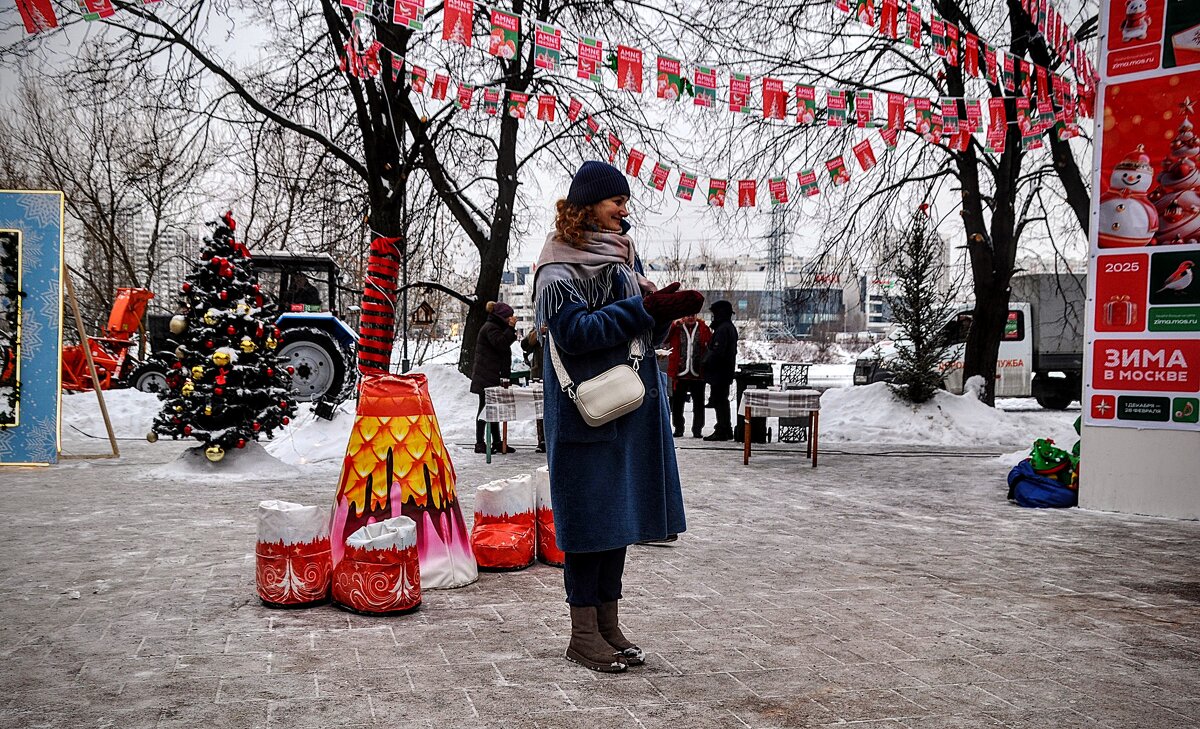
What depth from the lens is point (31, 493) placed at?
819 centimetres

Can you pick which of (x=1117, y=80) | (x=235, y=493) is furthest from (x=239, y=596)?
(x=1117, y=80)

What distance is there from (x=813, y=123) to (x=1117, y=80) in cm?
753

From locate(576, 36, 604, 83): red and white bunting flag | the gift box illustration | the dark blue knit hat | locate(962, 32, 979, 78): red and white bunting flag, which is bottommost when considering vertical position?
the gift box illustration

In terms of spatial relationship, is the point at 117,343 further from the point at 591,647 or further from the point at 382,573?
the point at 591,647

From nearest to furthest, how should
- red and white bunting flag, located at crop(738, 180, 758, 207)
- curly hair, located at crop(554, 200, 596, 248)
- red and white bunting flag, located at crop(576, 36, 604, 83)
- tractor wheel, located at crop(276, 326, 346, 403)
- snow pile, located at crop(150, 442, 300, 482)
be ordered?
curly hair, located at crop(554, 200, 596, 248) → red and white bunting flag, located at crop(576, 36, 604, 83) → snow pile, located at crop(150, 442, 300, 482) → red and white bunting flag, located at crop(738, 180, 758, 207) → tractor wheel, located at crop(276, 326, 346, 403)

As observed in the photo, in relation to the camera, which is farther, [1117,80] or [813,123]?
[813,123]

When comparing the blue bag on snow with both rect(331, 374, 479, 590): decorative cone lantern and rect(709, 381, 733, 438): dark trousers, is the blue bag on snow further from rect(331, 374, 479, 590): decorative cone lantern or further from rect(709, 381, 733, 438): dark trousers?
rect(709, 381, 733, 438): dark trousers

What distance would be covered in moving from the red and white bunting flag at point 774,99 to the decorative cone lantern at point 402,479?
678 cm

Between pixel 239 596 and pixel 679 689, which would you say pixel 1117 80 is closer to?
pixel 679 689

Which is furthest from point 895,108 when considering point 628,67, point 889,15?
point 628,67

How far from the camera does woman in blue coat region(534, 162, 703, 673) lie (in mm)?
3496

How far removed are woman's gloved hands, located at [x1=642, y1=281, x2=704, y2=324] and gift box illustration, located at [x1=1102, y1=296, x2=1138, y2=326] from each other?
588cm

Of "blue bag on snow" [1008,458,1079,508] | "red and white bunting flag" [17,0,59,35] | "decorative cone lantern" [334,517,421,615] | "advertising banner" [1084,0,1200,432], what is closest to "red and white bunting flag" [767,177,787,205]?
"advertising banner" [1084,0,1200,432]

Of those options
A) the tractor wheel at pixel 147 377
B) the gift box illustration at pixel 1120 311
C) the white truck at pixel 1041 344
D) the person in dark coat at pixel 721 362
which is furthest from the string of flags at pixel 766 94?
the white truck at pixel 1041 344
